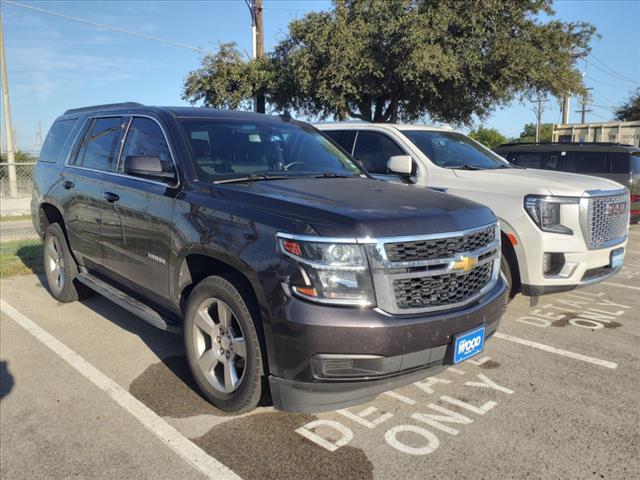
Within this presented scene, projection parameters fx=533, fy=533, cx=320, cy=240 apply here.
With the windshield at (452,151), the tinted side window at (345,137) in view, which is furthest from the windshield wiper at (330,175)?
the tinted side window at (345,137)

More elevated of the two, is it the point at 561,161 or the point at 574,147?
the point at 574,147

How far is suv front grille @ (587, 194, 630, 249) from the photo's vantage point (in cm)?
518

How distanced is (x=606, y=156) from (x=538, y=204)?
307 inches

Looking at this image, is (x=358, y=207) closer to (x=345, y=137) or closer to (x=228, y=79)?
(x=345, y=137)

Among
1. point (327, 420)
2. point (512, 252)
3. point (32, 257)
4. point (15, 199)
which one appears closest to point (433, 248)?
point (327, 420)

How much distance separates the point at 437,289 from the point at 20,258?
732 cm

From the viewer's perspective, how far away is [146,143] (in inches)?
168

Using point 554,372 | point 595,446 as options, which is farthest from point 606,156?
point 595,446

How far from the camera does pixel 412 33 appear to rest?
1508 cm

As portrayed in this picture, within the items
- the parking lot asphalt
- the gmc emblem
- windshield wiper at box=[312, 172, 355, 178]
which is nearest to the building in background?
the gmc emblem

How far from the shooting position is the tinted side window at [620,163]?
1123 centimetres

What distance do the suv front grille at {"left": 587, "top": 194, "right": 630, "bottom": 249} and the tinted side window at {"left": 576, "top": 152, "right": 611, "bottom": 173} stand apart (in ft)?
21.5

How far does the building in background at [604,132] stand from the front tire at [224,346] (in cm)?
2367

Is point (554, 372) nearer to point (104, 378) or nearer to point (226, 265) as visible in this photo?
point (226, 265)
